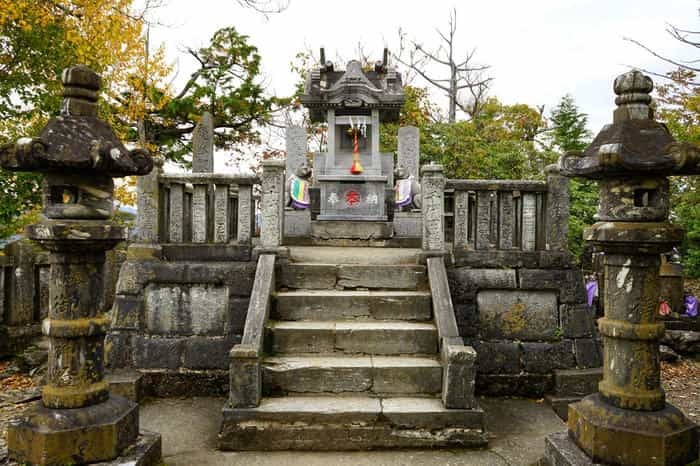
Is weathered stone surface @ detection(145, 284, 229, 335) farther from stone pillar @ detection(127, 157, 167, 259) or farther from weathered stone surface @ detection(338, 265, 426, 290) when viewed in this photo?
weathered stone surface @ detection(338, 265, 426, 290)

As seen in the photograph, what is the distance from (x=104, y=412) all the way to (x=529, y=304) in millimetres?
4538

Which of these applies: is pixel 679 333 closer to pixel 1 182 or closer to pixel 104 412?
pixel 104 412

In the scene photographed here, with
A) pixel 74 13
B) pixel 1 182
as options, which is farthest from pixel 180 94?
pixel 1 182

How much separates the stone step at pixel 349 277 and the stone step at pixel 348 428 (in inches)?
63.7

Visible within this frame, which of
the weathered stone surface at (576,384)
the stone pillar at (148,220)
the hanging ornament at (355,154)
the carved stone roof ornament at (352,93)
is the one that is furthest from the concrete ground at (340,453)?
the carved stone roof ornament at (352,93)

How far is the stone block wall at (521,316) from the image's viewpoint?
18.1 ft

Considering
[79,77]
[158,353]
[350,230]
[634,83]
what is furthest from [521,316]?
[79,77]

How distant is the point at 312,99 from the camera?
9.33m

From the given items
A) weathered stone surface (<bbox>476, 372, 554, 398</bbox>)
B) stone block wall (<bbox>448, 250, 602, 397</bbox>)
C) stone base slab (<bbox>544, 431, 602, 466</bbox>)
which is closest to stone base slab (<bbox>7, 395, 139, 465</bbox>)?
stone base slab (<bbox>544, 431, 602, 466</bbox>)

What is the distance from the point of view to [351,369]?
4.57 meters

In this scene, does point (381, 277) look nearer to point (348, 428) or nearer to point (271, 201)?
point (271, 201)

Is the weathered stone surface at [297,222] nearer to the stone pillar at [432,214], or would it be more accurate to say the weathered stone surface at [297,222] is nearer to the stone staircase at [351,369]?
the stone staircase at [351,369]

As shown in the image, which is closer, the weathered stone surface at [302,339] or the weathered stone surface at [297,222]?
the weathered stone surface at [302,339]

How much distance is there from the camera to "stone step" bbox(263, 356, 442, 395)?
454cm
